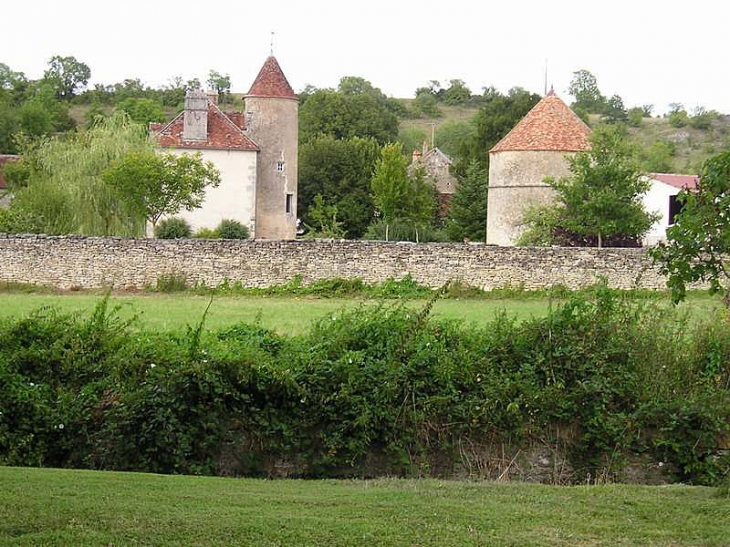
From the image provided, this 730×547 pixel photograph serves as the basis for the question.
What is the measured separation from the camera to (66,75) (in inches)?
4909

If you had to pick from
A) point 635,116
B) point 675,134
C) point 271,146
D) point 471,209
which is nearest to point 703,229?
point 271,146

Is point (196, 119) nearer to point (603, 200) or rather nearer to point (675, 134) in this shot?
point (603, 200)

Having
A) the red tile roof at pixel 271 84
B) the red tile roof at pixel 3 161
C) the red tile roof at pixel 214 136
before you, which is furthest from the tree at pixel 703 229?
the red tile roof at pixel 3 161

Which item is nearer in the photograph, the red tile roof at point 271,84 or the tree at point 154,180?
the tree at point 154,180

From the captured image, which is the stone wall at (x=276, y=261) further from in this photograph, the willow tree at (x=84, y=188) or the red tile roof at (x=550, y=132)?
the red tile roof at (x=550, y=132)

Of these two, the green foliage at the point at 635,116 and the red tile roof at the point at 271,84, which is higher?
the green foliage at the point at 635,116

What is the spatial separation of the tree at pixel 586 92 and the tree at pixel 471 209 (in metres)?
102

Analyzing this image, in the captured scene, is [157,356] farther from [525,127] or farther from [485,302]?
[525,127]

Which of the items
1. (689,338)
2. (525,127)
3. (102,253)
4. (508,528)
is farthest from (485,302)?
(525,127)

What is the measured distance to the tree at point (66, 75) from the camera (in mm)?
123375

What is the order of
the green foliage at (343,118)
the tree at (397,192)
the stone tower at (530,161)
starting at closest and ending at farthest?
the stone tower at (530,161) < the tree at (397,192) < the green foliage at (343,118)

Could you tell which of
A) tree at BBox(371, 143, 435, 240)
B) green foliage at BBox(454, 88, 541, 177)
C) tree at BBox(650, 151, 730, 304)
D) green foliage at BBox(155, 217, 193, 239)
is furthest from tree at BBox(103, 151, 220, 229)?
tree at BBox(650, 151, 730, 304)

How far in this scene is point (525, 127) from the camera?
48.2 meters

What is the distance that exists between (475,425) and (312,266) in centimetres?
1912
